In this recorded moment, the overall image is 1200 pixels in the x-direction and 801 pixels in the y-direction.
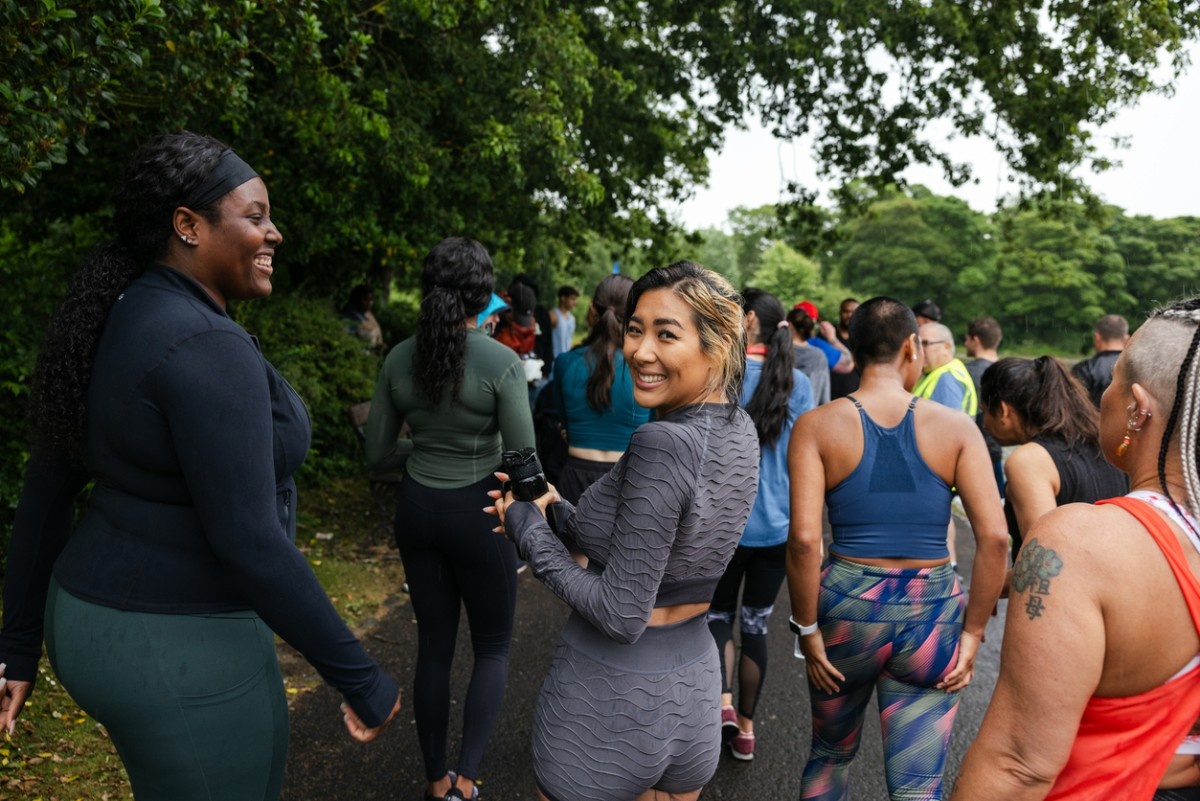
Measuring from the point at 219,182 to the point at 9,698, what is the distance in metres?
1.31

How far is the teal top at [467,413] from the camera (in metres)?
3.23

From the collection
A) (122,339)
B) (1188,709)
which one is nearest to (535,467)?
(122,339)

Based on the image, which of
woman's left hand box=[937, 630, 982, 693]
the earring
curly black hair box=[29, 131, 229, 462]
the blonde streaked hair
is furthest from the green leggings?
woman's left hand box=[937, 630, 982, 693]

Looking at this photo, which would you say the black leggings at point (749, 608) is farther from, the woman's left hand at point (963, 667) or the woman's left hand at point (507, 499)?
the woman's left hand at point (507, 499)

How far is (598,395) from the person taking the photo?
4023 mm

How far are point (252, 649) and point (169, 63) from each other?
11.6 ft

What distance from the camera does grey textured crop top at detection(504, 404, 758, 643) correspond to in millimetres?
1904

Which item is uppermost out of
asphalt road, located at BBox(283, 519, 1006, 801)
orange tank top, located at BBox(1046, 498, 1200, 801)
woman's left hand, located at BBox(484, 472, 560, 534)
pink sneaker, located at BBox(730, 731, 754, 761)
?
orange tank top, located at BBox(1046, 498, 1200, 801)

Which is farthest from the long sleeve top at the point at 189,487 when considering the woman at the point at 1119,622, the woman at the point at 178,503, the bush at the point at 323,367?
the bush at the point at 323,367

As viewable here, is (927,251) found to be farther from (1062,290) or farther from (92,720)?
(92,720)

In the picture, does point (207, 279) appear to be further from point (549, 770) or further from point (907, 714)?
point (907, 714)

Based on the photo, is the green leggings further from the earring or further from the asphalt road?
the asphalt road

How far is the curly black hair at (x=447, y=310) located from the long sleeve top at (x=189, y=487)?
4.33 feet

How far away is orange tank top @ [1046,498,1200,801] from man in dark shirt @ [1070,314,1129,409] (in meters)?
5.11
